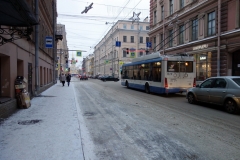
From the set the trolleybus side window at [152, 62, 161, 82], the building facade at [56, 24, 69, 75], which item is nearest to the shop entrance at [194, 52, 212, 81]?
the trolleybus side window at [152, 62, 161, 82]

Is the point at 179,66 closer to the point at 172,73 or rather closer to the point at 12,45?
the point at 172,73

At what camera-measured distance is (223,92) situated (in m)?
9.32

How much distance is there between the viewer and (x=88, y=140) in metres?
5.31

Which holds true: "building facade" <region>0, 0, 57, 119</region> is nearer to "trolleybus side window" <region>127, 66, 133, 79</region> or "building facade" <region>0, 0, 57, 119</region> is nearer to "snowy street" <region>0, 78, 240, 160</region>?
"snowy street" <region>0, 78, 240, 160</region>

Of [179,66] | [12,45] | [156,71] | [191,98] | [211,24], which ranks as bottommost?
[191,98]

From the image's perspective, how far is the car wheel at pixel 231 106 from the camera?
8.74 meters

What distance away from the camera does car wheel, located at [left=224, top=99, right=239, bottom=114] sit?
28.7 feet

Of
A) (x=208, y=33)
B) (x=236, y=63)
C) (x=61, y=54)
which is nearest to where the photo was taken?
(x=236, y=63)

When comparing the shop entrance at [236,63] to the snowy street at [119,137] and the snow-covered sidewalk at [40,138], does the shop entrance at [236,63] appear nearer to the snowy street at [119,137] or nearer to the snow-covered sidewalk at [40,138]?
the snowy street at [119,137]

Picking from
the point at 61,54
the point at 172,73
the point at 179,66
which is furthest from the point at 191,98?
the point at 61,54

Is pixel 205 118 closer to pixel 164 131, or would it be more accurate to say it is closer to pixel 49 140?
pixel 164 131

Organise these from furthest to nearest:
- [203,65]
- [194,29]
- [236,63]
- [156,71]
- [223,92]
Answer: [194,29] < [203,65] < [236,63] < [156,71] < [223,92]

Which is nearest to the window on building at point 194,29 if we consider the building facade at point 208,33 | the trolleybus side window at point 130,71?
the building facade at point 208,33

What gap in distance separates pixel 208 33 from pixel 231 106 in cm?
1420
